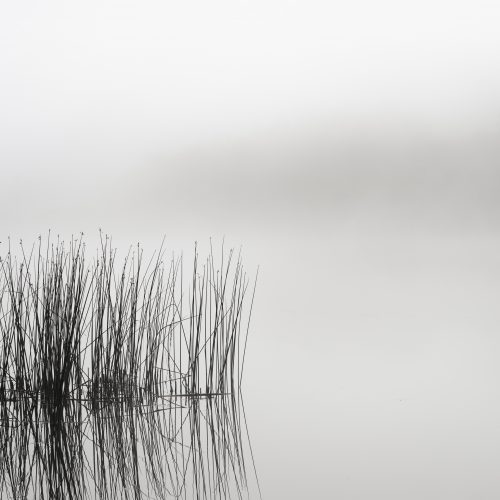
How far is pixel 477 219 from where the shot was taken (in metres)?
14.6

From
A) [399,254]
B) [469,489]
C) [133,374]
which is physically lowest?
[469,489]

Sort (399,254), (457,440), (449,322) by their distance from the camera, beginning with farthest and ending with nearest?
(399,254)
(449,322)
(457,440)

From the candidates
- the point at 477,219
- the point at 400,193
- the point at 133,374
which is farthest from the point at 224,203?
the point at 133,374

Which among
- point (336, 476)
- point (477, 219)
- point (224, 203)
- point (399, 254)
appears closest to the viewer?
point (336, 476)

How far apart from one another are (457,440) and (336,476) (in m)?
0.83

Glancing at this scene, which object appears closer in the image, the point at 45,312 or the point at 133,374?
the point at 45,312

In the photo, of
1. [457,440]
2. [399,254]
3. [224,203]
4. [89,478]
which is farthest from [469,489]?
[399,254]


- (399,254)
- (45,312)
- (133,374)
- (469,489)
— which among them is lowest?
(469,489)

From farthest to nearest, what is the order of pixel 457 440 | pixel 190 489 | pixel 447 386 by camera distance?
pixel 447 386, pixel 457 440, pixel 190 489

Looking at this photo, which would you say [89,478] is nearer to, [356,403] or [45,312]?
[45,312]

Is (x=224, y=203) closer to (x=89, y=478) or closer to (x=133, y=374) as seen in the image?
(x=133, y=374)

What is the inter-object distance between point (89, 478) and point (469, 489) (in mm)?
1142

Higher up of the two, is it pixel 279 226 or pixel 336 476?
pixel 279 226

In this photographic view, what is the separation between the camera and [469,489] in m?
2.68
